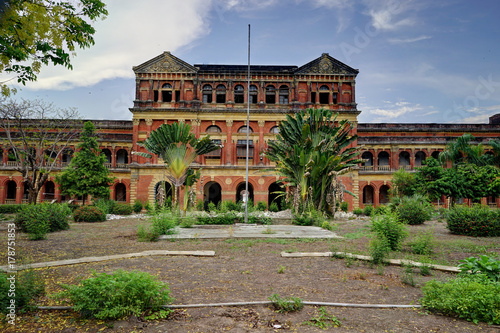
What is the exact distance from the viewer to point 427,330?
4.53 m

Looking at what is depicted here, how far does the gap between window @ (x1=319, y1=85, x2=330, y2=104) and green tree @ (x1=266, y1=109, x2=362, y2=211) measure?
52.1 ft

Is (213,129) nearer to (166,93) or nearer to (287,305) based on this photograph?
(166,93)

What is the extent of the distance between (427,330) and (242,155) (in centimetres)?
2905

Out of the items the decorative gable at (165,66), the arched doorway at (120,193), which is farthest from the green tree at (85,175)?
the arched doorway at (120,193)

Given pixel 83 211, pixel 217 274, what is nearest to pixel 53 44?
pixel 217 274

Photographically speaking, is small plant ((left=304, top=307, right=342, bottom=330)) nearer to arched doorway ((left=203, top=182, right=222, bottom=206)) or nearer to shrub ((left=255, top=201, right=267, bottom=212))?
shrub ((left=255, top=201, right=267, bottom=212))

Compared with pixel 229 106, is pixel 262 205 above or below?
below

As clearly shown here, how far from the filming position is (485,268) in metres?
6.11

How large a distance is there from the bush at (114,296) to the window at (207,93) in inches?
1205

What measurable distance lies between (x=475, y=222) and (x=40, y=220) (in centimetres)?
1826

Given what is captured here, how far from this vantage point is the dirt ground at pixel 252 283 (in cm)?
455

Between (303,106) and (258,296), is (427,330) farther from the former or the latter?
(303,106)

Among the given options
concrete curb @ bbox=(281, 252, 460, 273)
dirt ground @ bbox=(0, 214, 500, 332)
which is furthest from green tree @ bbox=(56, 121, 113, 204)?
concrete curb @ bbox=(281, 252, 460, 273)

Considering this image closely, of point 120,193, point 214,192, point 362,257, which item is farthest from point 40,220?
point 120,193
